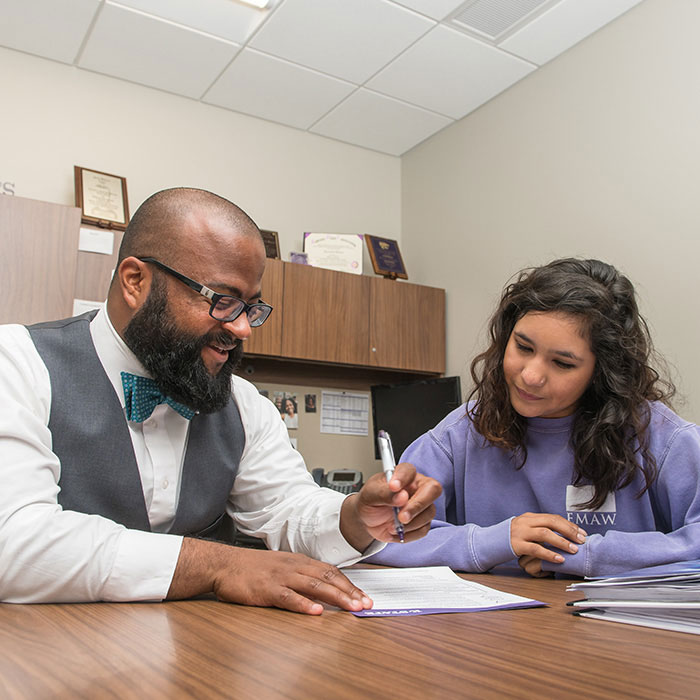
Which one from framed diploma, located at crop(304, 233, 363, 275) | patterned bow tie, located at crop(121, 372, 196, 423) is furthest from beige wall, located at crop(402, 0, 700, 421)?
patterned bow tie, located at crop(121, 372, 196, 423)

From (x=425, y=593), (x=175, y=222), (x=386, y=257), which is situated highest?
(x=386, y=257)

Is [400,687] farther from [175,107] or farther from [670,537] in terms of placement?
[175,107]

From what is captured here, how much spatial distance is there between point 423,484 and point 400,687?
432mm

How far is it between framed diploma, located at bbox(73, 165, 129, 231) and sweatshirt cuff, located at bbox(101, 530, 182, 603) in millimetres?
2541

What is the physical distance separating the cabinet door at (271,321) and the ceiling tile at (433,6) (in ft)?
4.41

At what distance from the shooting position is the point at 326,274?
3.66 meters

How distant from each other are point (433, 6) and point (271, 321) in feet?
5.35

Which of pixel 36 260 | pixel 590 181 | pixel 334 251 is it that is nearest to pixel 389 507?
pixel 36 260

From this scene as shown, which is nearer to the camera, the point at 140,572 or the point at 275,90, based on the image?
the point at 140,572

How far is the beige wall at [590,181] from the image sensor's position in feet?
8.88

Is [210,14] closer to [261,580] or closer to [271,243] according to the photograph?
[271,243]

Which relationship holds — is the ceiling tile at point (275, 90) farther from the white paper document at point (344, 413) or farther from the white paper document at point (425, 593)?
the white paper document at point (425, 593)

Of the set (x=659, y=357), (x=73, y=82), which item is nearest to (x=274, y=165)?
(x=73, y=82)

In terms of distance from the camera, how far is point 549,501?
1345 mm
